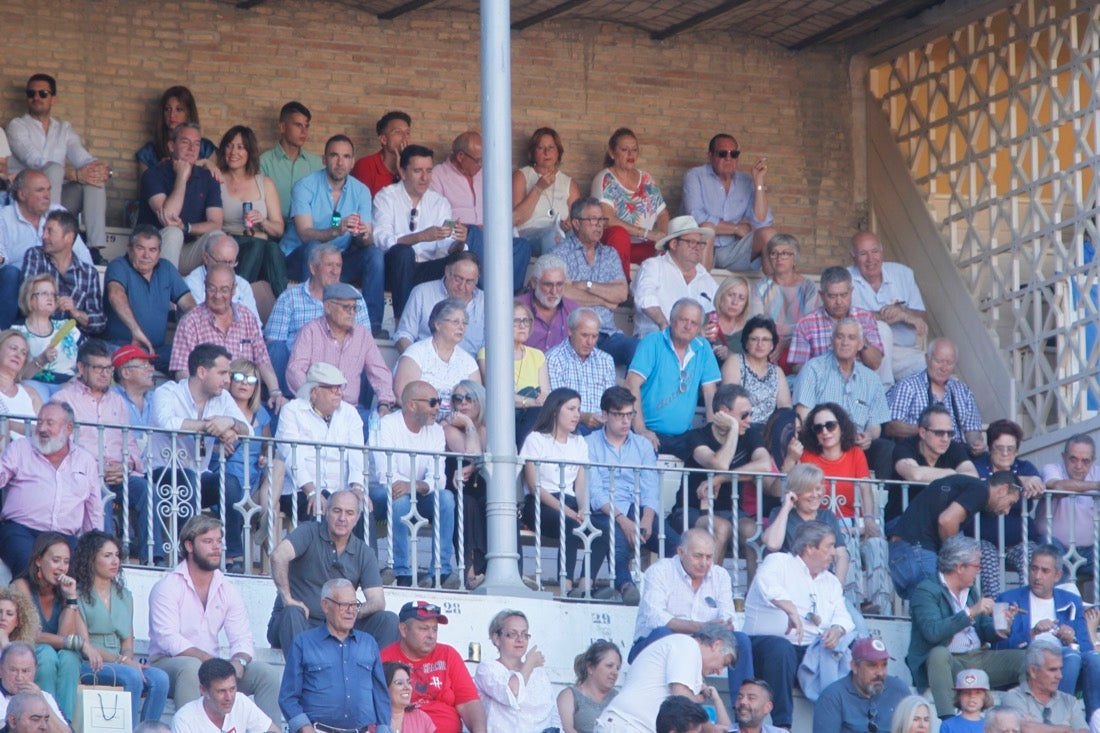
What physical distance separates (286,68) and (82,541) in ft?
20.5

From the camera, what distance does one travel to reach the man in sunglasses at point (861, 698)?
11508 millimetres

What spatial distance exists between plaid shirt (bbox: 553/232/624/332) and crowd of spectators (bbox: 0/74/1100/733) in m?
0.02

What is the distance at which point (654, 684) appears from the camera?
10.7 meters

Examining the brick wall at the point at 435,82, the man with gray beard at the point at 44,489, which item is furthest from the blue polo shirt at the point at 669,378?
the man with gray beard at the point at 44,489

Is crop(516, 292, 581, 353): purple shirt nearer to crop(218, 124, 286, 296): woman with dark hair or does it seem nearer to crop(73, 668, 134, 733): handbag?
crop(218, 124, 286, 296): woman with dark hair

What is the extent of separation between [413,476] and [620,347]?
288cm

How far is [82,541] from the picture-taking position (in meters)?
10.7

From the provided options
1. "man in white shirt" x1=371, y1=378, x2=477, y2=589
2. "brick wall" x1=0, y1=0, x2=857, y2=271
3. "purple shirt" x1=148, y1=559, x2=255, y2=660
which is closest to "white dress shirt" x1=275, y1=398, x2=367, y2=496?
"man in white shirt" x1=371, y1=378, x2=477, y2=589

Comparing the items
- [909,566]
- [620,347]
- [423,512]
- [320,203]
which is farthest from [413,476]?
[320,203]

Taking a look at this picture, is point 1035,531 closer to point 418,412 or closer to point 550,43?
point 418,412

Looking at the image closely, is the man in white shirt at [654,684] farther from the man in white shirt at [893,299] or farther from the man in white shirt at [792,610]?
the man in white shirt at [893,299]

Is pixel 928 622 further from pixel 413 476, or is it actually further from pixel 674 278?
pixel 674 278

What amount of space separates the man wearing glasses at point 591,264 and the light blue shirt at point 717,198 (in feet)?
5.01

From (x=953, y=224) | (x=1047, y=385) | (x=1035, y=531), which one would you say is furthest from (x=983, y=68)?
(x=1035, y=531)
